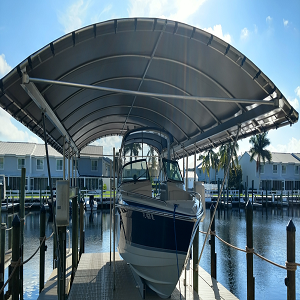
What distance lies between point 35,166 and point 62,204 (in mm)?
37536

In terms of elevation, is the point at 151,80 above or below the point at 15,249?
above

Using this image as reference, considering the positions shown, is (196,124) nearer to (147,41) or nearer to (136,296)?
(147,41)

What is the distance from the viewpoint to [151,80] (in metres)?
7.31

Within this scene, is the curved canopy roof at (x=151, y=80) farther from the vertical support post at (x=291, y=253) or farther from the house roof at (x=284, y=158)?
the house roof at (x=284, y=158)

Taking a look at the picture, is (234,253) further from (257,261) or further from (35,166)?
(35,166)

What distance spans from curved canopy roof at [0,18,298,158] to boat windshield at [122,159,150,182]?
184cm

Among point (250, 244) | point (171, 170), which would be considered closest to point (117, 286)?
point (171, 170)

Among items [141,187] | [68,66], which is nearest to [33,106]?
[68,66]

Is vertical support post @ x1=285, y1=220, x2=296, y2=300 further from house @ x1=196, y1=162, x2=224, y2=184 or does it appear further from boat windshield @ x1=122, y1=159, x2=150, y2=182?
house @ x1=196, y1=162, x2=224, y2=184

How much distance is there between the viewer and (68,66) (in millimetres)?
5711

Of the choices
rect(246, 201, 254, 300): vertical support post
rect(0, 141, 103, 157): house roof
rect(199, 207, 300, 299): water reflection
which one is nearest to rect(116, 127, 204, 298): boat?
rect(246, 201, 254, 300): vertical support post

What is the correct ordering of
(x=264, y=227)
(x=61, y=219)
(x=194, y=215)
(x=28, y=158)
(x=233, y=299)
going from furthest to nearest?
1. (x=28, y=158)
2. (x=264, y=227)
3. (x=233, y=299)
4. (x=61, y=219)
5. (x=194, y=215)

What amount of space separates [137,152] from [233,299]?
4.36m

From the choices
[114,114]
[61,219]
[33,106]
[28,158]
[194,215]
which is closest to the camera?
[194,215]
